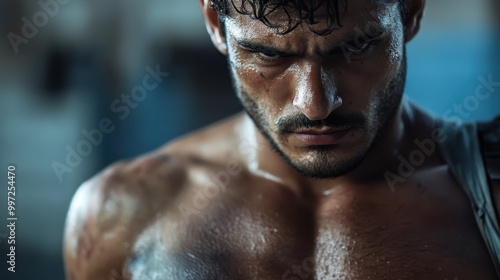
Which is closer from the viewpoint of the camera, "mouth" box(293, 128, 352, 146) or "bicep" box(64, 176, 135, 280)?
"mouth" box(293, 128, 352, 146)

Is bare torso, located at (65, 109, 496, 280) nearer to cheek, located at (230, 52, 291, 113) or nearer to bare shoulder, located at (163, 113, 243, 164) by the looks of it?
bare shoulder, located at (163, 113, 243, 164)

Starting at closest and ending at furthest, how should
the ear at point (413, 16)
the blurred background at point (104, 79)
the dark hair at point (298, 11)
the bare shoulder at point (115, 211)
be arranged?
the dark hair at point (298, 11) → the ear at point (413, 16) → the bare shoulder at point (115, 211) → the blurred background at point (104, 79)

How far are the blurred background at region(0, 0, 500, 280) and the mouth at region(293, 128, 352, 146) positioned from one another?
5.10 feet

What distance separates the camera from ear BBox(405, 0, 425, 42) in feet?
3.04

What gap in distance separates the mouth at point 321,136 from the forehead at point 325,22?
4.6 inches

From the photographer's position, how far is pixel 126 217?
1039mm

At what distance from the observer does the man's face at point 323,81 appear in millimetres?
803

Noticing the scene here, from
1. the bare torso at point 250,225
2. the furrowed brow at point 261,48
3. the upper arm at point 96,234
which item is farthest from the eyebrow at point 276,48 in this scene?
the upper arm at point 96,234

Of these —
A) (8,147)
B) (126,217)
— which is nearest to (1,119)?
(8,147)

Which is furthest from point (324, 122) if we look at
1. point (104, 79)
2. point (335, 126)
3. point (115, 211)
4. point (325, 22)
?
point (104, 79)

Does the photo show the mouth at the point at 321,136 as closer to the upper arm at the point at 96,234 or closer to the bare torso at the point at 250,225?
the bare torso at the point at 250,225

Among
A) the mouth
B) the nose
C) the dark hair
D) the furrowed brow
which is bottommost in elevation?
the mouth

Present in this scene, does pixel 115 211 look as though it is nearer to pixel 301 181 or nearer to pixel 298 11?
pixel 301 181

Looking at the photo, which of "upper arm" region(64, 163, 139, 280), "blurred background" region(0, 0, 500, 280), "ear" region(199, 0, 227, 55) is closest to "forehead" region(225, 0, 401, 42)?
"ear" region(199, 0, 227, 55)
